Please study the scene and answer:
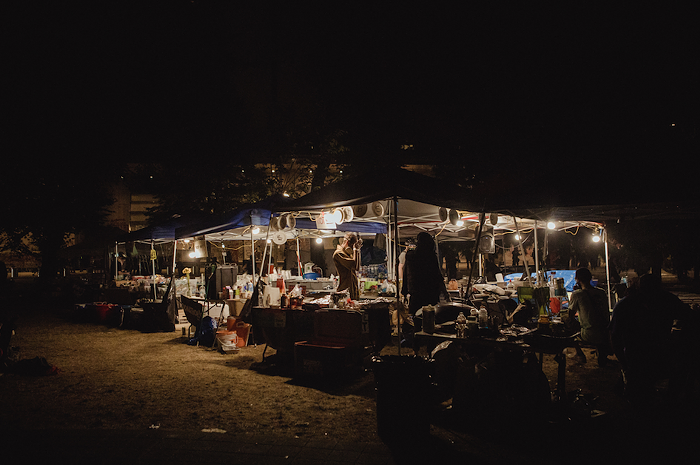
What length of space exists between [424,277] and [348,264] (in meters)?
1.72

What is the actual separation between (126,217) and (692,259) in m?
34.4

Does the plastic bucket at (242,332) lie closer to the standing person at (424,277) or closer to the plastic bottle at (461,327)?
the standing person at (424,277)

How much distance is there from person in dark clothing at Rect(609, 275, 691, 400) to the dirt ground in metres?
0.41

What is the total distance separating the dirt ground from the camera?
15.5 ft

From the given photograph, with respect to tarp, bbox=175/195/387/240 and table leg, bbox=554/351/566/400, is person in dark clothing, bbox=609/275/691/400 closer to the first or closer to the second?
table leg, bbox=554/351/566/400

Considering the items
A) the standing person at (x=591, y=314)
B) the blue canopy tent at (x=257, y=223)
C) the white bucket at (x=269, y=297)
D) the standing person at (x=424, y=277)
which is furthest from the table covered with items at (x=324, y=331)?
the standing person at (x=591, y=314)

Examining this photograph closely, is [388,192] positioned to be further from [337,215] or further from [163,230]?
[163,230]

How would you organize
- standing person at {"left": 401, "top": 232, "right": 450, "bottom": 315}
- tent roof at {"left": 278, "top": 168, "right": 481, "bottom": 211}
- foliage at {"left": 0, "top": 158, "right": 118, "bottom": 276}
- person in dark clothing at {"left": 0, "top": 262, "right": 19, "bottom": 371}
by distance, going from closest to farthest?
1. tent roof at {"left": 278, "top": 168, "right": 481, "bottom": 211}
2. person in dark clothing at {"left": 0, "top": 262, "right": 19, "bottom": 371}
3. standing person at {"left": 401, "top": 232, "right": 450, "bottom": 315}
4. foliage at {"left": 0, "top": 158, "right": 118, "bottom": 276}

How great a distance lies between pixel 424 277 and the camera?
25.1 feet

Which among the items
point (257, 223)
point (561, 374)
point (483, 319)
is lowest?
point (561, 374)

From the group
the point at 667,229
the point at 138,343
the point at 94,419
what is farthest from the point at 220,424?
the point at 667,229

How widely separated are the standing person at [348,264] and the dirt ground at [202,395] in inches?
59.7

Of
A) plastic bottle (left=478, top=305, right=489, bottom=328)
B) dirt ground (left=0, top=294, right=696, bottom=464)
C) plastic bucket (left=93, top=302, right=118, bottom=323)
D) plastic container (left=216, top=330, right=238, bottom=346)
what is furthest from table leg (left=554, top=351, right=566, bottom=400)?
plastic bucket (left=93, top=302, right=118, bottom=323)

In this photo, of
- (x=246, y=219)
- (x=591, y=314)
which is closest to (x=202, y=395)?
(x=246, y=219)
